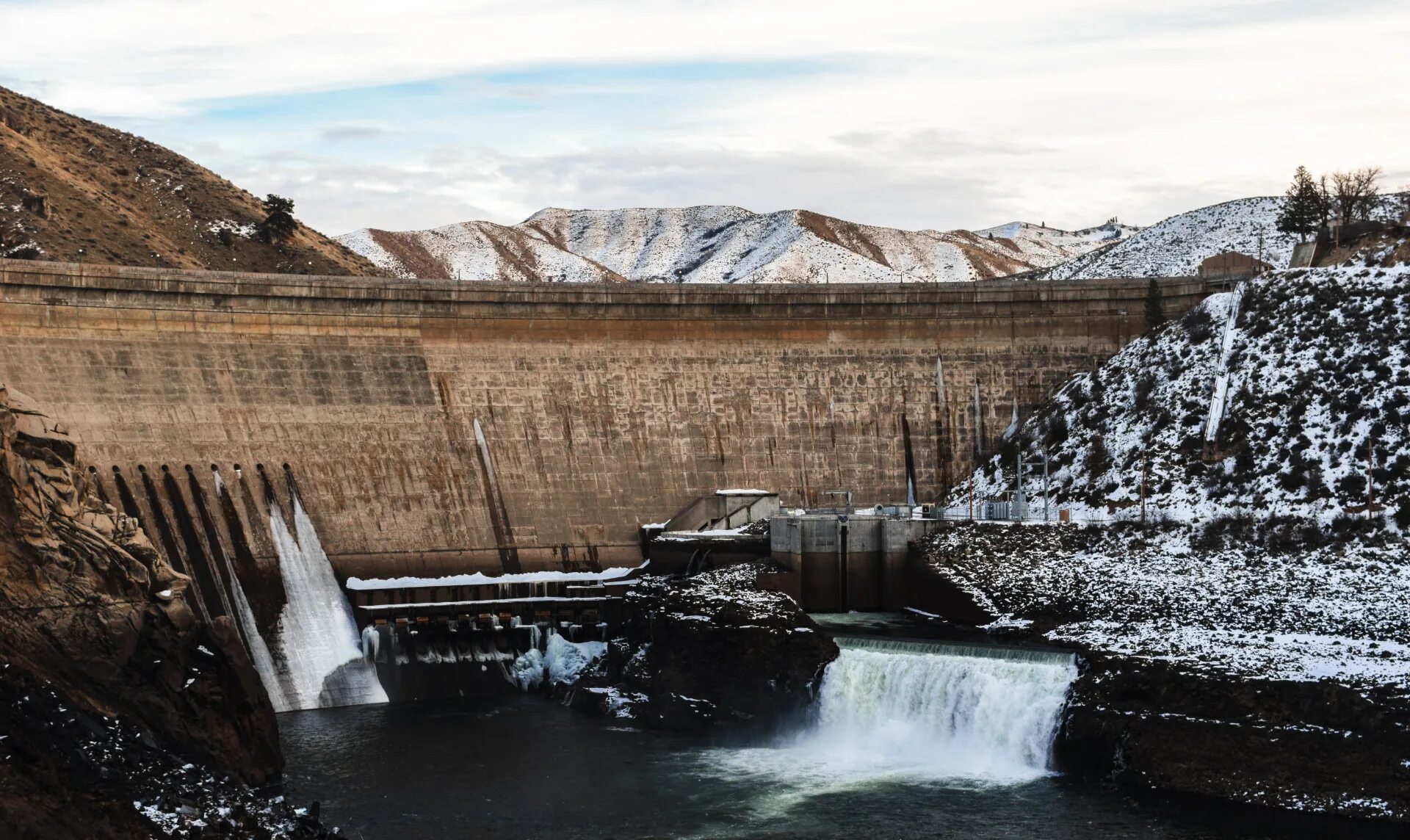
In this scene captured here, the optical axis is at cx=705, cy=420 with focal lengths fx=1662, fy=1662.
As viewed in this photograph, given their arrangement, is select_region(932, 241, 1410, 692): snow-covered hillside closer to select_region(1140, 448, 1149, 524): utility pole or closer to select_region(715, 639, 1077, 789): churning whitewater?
select_region(1140, 448, 1149, 524): utility pole

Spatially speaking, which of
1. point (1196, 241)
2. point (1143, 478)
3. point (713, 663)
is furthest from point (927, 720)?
point (1196, 241)

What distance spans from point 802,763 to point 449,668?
1330 centimetres

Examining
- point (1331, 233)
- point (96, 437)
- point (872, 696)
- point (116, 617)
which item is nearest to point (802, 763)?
point (872, 696)

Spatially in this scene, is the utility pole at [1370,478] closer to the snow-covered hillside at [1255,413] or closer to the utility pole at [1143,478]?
the snow-covered hillside at [1255,413]

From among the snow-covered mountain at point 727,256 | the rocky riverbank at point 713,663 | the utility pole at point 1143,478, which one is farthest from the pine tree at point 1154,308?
the snow-covered mountain at point 727,256

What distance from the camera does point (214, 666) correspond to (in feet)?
130

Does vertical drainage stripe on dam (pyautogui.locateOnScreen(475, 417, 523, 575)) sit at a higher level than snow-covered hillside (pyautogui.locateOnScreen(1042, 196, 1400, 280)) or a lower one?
lower

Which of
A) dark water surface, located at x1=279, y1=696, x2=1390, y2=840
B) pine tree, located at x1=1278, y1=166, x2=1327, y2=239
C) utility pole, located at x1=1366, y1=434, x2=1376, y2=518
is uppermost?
pine tree, located at x1=1278, y1=166, x2=1327, y2=239

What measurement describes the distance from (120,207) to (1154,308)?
170 feet

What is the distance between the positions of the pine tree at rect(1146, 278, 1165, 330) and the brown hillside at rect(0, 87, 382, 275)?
4522cm

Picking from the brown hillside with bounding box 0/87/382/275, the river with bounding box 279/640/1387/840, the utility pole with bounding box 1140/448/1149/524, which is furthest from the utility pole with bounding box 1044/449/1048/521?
the brown hillside with bounding box 0/87/382/275

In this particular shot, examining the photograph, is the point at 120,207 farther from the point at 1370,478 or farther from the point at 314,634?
the point at 1370,478

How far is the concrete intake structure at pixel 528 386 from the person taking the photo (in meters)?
53.3

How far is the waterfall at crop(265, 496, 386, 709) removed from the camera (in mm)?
49125
